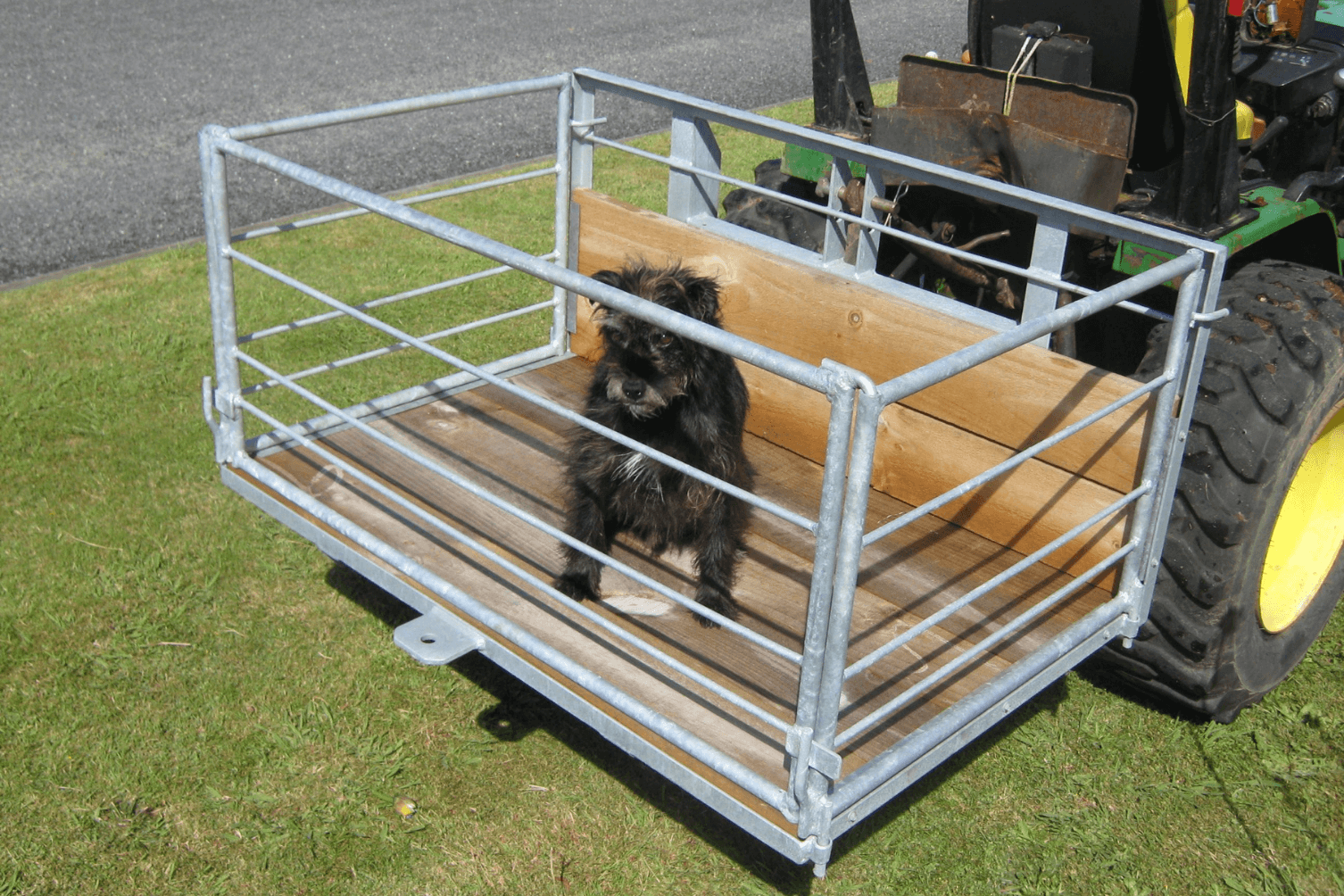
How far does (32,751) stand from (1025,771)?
272 cm

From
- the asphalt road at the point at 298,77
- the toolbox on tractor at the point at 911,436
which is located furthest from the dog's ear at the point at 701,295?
the asphalt road at the point at 298,77

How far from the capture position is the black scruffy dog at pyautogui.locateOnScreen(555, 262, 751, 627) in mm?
3020

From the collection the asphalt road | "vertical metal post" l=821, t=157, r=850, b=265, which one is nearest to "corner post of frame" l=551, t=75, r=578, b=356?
"vertical metal post" l=821, t=157, r=850, b=265

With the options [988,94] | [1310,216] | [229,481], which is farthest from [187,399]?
[1310,216]

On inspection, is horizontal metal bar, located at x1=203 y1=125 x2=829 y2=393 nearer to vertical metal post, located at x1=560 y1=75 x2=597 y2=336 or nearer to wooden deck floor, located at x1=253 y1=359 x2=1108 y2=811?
wooden deck floor, located at x1=253 y1=359 x2=1108 y2=811

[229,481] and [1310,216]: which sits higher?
[1310,216]

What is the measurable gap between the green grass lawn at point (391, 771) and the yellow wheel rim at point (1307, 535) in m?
0.34

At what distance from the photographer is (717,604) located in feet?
10.1

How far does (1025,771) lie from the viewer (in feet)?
11.1

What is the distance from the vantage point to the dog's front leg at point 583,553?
3.12 m

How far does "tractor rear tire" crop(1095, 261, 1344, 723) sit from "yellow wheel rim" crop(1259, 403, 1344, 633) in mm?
24

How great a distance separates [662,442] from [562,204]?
135 centimetres

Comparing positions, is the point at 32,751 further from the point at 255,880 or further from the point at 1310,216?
the point at 1310,216

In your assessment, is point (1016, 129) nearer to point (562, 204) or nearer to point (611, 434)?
point (562, 204)
